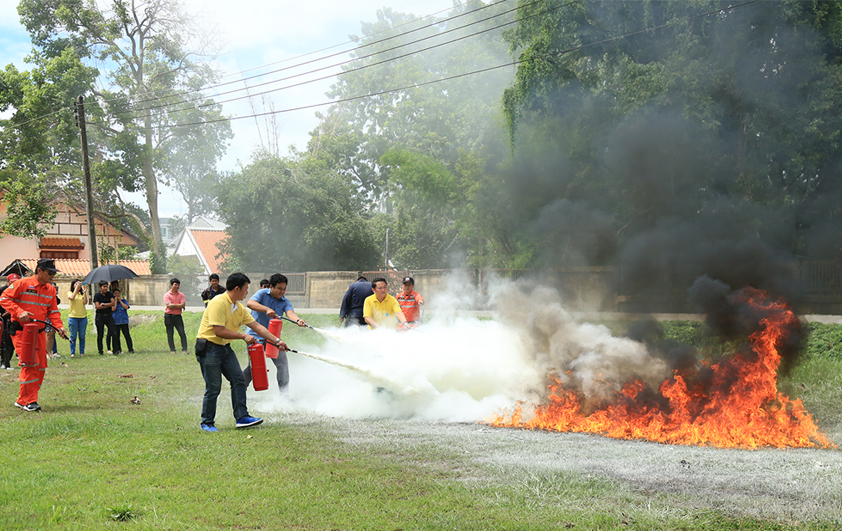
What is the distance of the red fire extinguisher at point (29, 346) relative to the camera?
8.61 meters

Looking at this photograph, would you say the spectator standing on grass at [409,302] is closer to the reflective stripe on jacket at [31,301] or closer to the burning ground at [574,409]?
the burning ground at [574,409]

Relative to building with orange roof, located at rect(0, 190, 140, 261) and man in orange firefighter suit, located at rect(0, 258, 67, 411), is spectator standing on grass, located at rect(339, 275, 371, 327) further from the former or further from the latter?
building with orange roof, located at rect(0, 190, 140, 261)

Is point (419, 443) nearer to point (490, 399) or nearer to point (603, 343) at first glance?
point (490, 399)

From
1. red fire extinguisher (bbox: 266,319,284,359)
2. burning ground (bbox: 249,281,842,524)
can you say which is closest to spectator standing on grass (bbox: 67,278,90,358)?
burning ground (bbox: 249,281,842,524)

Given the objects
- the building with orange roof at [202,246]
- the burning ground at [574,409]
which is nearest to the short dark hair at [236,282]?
the burning ground at [574,409]

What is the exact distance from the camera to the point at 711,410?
7.22m

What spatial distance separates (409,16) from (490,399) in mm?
69184

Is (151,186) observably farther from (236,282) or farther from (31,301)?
(236,282)

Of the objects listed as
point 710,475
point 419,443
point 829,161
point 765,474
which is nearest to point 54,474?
point 419,443

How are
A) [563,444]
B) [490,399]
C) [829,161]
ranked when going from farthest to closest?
[829,161]
[490,399]
[563,444]

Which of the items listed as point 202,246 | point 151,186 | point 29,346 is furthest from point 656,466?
point 202,246

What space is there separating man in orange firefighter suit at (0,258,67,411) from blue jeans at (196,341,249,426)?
2.95 m

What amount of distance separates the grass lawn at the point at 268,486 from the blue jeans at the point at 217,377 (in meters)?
0.28

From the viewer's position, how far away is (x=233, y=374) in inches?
300
